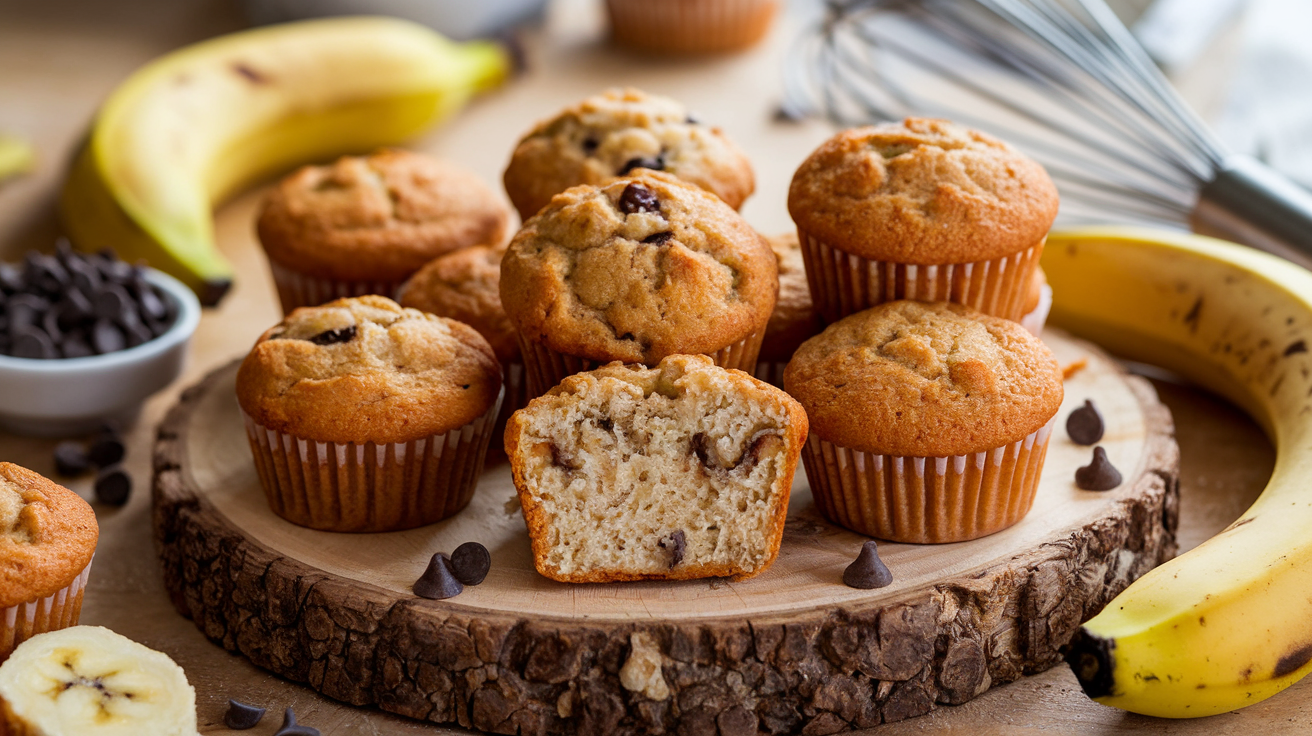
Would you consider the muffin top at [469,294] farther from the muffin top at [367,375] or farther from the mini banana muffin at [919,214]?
the mini banana muffin at [919,214]

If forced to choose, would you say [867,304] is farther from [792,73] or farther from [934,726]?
[792,73]

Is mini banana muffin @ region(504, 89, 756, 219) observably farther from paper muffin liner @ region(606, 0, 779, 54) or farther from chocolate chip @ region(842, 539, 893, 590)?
paper muffin liner @ region(606, 0, 779, 54)

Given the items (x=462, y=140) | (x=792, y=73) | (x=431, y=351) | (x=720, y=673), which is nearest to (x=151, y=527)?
(x=431, y=351)

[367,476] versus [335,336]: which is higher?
[335,336]

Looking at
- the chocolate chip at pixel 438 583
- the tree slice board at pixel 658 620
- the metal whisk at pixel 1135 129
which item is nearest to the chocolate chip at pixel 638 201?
the tree slice board at pixel 658 620

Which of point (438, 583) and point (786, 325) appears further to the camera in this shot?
point (786, 325)

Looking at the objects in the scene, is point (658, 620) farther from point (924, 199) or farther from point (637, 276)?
point (924, 199)

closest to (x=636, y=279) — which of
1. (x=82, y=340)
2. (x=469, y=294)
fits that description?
(x=469, y=294)
